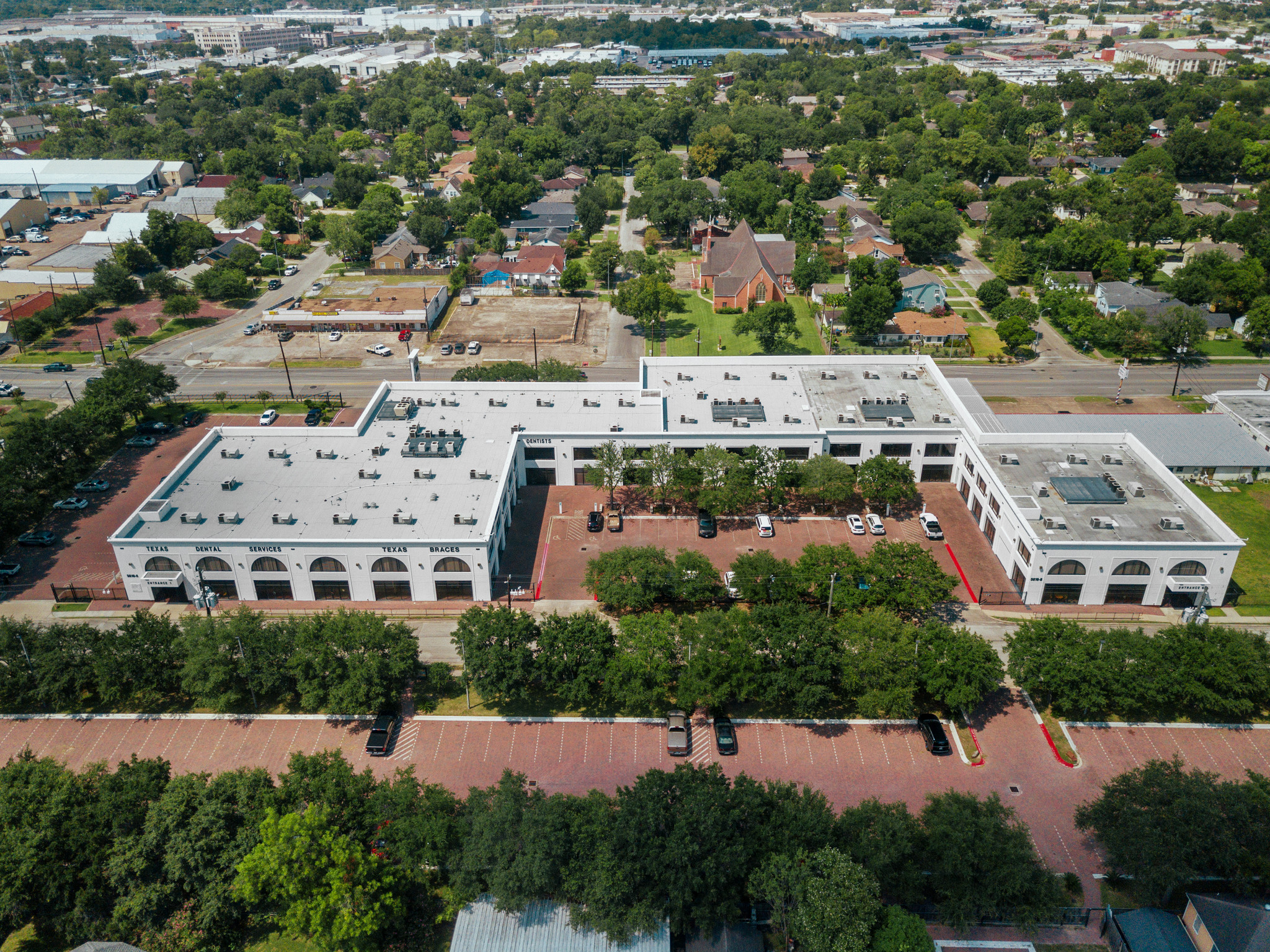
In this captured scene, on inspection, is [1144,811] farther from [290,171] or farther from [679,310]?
[290,171]

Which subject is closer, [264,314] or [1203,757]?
[1203,757]

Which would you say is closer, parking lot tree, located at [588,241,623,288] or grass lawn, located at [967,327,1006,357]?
grass lawn, located at [967,327,1006,357]

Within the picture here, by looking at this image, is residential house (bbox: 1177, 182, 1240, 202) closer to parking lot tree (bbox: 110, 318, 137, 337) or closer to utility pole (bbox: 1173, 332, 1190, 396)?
utility pole (bbox: 1173, 332, 1190, 396)

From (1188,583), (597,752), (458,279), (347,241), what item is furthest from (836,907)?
(347,241)

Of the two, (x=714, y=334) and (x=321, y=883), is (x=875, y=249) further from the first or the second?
(x=321, y=883)

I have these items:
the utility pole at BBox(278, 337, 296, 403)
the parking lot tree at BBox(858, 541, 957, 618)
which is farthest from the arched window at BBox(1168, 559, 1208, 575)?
the utility pole at BBox(278, 337, 296, 403)

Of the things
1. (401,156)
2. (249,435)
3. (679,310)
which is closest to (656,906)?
(249,435)

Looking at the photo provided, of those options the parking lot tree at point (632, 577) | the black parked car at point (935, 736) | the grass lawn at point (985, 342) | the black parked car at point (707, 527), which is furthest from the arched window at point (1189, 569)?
the grass lawn at point (985, 342)
